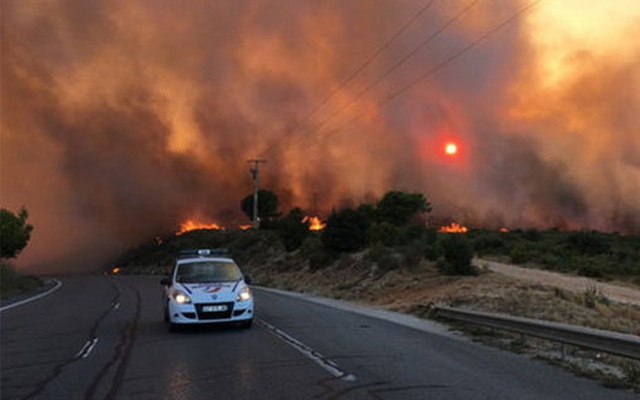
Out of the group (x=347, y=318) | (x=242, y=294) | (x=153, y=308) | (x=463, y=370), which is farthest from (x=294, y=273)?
(x=463, y=370)

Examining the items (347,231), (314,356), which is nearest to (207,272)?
(314,356)

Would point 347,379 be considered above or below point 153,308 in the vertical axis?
below

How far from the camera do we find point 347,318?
19.0 meters

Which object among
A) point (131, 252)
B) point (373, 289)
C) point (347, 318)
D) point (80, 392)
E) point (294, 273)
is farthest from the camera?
point (131, 252)

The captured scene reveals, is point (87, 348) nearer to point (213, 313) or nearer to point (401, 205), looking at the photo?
point (213, 313)

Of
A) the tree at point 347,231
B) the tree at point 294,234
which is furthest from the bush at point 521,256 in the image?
the tree at point 294,234

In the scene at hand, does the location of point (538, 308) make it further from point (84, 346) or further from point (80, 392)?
point (80, 392)

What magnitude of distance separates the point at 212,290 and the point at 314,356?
415 centimetres

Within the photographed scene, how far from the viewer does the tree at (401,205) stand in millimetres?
87250

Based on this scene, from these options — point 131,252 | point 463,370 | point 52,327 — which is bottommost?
point 463,370

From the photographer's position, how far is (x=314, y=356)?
11273 mm

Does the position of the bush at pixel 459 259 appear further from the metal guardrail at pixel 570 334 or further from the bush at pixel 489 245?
the bush at pixel 489 245

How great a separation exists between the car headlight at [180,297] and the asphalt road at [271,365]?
0.75 meters

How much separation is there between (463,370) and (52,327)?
1183 cm
